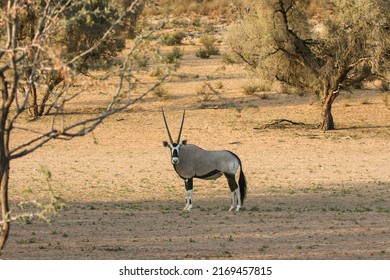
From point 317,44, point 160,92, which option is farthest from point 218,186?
point 160,92

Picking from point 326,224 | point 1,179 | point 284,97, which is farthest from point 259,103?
point 1,179

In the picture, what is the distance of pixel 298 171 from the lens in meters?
24.5

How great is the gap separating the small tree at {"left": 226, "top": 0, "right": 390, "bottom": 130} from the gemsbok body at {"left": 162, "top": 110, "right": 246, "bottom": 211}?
12316 millimetres

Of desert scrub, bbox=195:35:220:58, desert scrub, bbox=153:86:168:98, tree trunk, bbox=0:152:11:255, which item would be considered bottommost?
desert scrub, bbox=195:35:220:58

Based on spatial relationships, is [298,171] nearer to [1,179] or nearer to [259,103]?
[259,103]

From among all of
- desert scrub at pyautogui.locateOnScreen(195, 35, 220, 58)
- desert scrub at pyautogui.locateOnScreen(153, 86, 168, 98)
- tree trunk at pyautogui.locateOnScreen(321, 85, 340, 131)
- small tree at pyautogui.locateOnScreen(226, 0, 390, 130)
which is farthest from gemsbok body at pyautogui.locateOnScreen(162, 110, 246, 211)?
desert scrub at pyautogui.locateOnScreen(195, 35, 220, 58)

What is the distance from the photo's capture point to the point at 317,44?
31250 millimetres

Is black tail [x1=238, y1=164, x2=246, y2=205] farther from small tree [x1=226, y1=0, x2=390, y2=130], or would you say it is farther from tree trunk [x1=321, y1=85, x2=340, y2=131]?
tree trunk [x1=321, y1=85, x2=340, y2=131]

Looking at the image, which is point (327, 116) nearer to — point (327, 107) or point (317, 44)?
point (327, 107)

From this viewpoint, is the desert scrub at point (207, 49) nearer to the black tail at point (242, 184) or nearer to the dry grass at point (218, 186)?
the dry grass at point (218, 186)

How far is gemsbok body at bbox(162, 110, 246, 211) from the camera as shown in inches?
712

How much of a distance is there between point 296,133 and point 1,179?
72.1 ft

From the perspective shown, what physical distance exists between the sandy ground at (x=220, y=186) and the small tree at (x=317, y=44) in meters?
1.76

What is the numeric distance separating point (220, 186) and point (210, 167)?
3848 millimetres
